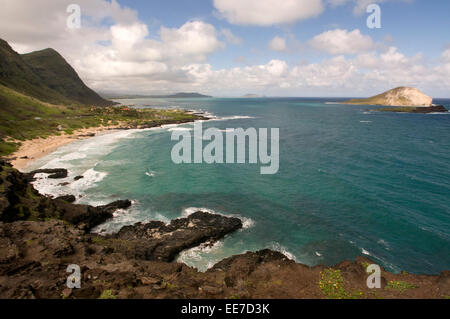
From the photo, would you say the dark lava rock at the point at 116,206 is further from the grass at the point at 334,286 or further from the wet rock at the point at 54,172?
the grass at the point at 334,286

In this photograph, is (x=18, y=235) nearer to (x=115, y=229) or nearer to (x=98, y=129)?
(x=115, y=229)

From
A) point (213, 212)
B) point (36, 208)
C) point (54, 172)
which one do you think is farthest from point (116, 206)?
point (54, 172)

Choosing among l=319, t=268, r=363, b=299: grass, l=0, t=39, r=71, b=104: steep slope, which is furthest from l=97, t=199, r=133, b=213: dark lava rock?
l=0, t=39, r=71, b=104: steep slope

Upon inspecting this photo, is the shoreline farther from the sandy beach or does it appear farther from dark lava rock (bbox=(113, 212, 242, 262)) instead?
dark lava rock (bbox=(113, 212, 242, 262))

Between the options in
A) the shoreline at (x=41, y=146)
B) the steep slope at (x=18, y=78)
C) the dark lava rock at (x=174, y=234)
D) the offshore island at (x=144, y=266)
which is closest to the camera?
the offshore island at (x=144, y=266)

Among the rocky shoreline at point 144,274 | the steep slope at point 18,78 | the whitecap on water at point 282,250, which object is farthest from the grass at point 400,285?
the steep slope at point 18,78

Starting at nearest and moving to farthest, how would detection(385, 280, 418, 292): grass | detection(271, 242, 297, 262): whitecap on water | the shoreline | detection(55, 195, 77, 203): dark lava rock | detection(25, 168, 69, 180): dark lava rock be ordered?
detection(385, 280, 418, 292): grass → detection(271, 242, 297, 262): whitecap on water → detection(55, 195, 77, 203): dark lava rock → detection(25, 168, 69, 180): dark lava rock → the shoreline

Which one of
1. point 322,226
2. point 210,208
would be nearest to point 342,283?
point 322,226
